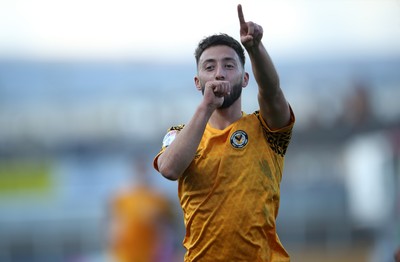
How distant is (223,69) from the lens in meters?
5.30

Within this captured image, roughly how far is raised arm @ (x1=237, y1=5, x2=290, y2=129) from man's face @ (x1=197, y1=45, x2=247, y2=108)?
0.44ft

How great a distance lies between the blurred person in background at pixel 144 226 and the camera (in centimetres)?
1120

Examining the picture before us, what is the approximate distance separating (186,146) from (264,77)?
542mm

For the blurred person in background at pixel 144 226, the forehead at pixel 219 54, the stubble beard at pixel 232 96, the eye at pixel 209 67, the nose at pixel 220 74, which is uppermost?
the forehead at pixel 219 54

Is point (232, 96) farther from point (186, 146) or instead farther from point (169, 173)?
point (169, 173)

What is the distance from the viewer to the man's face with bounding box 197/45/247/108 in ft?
17.4

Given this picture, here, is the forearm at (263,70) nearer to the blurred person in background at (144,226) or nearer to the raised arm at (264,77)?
the raised arm at (264,77)

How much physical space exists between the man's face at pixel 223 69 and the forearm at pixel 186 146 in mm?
232

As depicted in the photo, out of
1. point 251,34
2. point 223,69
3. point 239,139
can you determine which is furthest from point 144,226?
point 251,34

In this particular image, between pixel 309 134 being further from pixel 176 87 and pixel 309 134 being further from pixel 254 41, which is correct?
pixel 254 41

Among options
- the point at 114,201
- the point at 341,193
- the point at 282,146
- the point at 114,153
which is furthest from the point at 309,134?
the point at 282,146

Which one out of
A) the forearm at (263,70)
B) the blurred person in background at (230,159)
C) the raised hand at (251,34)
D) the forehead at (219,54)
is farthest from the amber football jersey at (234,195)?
the raised hand at (251,34)

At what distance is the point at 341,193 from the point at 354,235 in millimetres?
1115

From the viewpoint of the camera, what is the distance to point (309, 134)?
851 inches
